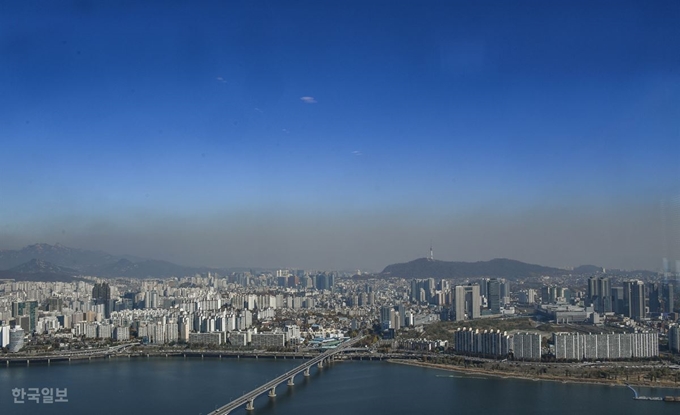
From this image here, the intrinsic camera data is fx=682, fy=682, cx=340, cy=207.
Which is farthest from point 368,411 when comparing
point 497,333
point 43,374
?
point 43,374

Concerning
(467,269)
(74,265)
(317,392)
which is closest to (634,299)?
(317,392)

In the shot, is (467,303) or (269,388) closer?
(269,388)

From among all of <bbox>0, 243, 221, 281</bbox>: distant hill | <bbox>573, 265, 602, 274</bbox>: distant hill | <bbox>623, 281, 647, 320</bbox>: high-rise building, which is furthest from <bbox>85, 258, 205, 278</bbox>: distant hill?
<bbox>623, 281, 647, 320</bbox>: high-rise building

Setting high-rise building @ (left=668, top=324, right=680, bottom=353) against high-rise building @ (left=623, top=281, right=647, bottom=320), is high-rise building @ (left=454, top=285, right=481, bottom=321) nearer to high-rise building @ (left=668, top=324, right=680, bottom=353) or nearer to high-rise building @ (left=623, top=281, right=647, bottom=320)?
high-rise building @ (left=623, top=281, right=647, bottom=320)

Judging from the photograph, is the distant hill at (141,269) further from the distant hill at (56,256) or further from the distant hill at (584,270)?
the distant hill at (584,270)

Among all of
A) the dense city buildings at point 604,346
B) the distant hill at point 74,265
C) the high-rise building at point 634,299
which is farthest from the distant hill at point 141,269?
the dense city buildings at point 604,346

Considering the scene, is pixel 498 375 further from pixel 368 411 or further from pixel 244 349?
pixel 244 349

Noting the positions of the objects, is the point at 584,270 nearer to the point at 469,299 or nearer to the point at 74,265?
the point at 469,299
